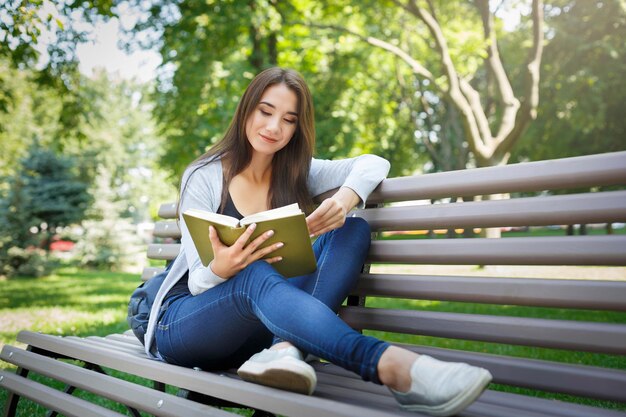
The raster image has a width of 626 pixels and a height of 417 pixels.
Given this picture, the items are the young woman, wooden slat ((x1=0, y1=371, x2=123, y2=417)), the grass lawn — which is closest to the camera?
the young woman

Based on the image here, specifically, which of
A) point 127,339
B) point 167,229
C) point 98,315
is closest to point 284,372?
point 127,339

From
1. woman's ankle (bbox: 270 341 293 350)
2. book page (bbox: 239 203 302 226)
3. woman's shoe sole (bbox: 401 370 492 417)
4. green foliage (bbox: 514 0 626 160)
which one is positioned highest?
green foliage (bbox: 514 0 626 160)

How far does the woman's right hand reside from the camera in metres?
2.01

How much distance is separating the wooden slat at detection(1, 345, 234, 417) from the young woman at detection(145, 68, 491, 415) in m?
0.20

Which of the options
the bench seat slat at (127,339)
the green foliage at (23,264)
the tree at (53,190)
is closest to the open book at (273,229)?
the bench seat slat at (127,339)

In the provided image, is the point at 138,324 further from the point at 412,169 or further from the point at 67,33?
the point at 412,169

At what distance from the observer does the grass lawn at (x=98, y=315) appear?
4766 millimetres

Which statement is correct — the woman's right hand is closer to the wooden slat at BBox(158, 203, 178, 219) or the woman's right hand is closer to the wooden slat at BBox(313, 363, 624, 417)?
the wooden slat at BBox(313, 363, 624, 417)

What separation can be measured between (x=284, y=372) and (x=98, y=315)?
6366 millimetres

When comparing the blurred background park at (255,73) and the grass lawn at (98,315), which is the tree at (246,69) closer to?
the blurred background park at (255,73)

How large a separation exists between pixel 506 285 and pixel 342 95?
51.5ft

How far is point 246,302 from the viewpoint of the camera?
205 cm

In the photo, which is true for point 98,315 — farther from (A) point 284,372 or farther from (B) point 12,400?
(A) point 284,372

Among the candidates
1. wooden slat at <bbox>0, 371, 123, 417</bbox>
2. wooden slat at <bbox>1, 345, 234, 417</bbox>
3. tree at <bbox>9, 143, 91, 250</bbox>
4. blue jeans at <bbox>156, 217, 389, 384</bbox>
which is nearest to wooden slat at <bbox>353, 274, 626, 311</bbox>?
blue jeans at <bbox>156, 217, 389, 384</bbox>
